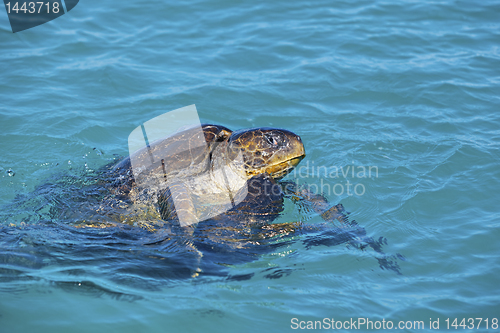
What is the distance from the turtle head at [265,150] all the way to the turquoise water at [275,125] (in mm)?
662

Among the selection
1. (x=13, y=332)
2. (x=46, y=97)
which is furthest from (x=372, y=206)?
(x=46, y=97)

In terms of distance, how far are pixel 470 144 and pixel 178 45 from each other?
6209mm

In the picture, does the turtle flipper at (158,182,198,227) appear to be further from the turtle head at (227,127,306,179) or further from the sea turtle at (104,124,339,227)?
the turtle head at (227,127,306,179)

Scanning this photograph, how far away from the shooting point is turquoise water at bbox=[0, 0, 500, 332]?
381 centimetres

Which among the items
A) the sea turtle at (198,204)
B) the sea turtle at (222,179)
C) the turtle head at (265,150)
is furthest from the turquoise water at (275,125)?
the turtle head at (265,150)

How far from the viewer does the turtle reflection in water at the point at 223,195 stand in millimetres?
4461

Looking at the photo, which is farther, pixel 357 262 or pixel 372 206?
pixel 372 206

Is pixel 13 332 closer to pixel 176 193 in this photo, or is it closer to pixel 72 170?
pixel 176 193

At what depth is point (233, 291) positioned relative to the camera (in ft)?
12.8

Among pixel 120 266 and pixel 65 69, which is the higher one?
pixel 65 69

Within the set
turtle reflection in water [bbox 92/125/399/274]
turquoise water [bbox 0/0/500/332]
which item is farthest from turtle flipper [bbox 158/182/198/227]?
turquoise water [bbox 0/0/500/332]

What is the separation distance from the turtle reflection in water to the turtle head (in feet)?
0.04

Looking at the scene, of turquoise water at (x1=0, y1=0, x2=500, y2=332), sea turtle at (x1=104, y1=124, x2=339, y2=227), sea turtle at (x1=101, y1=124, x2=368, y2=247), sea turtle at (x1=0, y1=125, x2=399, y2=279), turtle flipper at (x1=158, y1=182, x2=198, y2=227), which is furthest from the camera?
sea turtle at (x1=104, y1=124, x2=339, y2=227)

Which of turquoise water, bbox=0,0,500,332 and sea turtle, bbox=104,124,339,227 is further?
sea turtle, bbox=104,124,339,227
